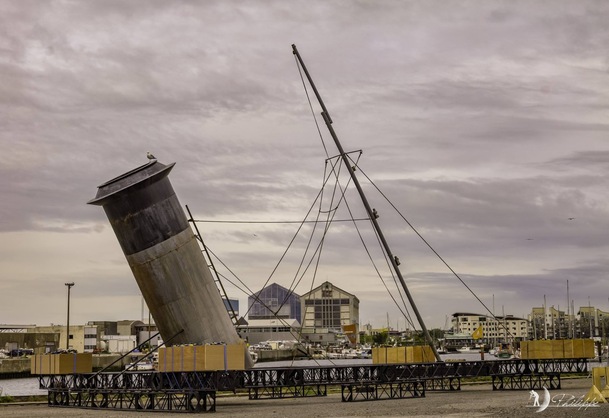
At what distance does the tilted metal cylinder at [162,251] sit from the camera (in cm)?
3725

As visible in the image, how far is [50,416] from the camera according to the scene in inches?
1398

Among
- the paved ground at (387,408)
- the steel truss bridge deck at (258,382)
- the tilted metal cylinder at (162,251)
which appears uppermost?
the tilted metal cylinder at (162,251)

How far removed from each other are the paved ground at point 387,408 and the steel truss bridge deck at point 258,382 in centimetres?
86

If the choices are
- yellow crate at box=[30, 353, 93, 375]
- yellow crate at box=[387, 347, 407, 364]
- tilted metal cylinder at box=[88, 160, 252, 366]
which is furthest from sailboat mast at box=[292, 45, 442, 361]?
yellow crate at box=[30, 353, 93, 375]

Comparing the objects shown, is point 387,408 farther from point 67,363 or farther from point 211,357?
point 67,363

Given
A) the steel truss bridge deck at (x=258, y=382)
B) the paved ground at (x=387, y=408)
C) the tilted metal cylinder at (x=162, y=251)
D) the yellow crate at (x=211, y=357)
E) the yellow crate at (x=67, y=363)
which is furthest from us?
the yellow crate at (x=67, y=363)

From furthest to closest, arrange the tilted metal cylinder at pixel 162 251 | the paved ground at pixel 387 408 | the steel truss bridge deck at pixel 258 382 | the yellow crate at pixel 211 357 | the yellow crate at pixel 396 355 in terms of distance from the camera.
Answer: the yellow crate at pixel 396 355 < the tilted metal cylinder at pixel 162 251 < the steel truss bridge deck at pixel 258 382 < the yellow crate at pixel 211 357 < the paved ground at pixel 387 408

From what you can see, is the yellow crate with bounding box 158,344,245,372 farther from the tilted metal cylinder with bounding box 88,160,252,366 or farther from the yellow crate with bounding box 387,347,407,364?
the yellow crate with bounding box 387,347,407,364

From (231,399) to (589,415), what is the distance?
21.3 m

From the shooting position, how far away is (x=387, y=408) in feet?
118

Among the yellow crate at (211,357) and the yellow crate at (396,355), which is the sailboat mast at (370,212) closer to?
the yellow crate at (396,355)

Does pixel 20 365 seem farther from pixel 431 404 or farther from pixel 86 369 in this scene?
pixel 431 404

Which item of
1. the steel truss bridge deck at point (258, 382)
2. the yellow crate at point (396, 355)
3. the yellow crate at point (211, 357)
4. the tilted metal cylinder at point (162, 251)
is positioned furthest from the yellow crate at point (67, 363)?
the yellow crate at point (396, 355)

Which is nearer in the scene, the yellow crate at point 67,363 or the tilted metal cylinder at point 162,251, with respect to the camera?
the tilted metal cylinder at point 162,251
